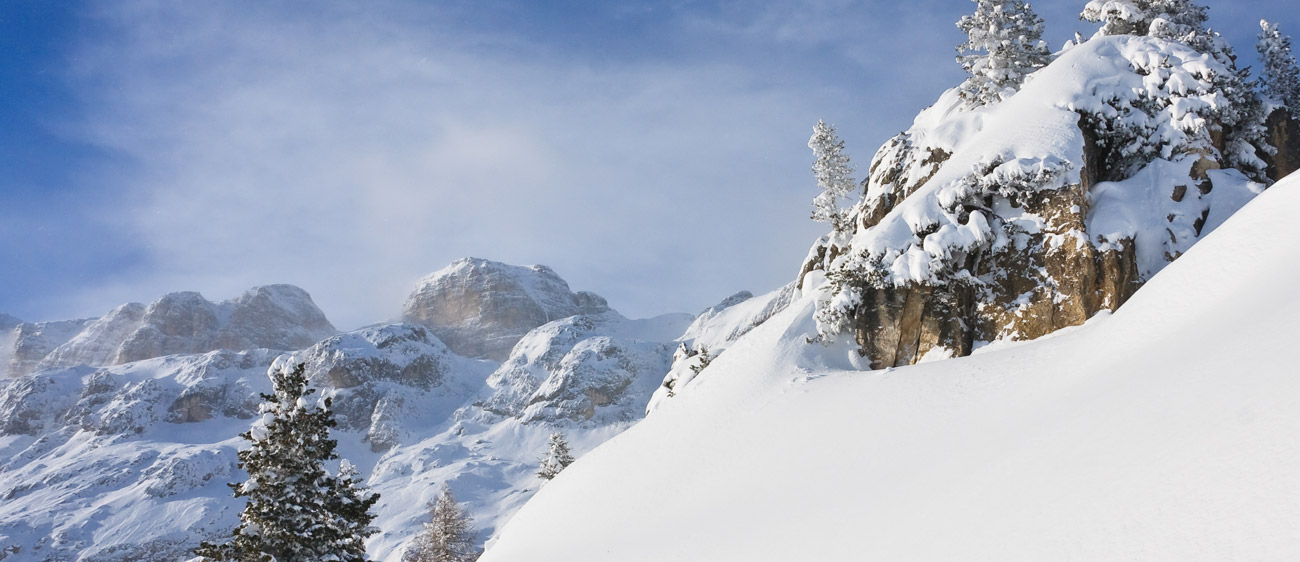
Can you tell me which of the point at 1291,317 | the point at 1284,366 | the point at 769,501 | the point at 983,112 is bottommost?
the point at 769,501

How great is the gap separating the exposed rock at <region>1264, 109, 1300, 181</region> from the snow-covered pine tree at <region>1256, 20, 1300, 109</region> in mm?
12588

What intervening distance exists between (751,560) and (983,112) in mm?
27187

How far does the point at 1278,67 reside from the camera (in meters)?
38.7

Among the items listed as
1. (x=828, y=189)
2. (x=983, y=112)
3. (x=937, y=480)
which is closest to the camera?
(x=937, y=480)

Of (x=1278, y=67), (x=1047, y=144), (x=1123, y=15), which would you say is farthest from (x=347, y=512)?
(x=1278, y=67)

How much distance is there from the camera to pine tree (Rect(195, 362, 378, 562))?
16406mm

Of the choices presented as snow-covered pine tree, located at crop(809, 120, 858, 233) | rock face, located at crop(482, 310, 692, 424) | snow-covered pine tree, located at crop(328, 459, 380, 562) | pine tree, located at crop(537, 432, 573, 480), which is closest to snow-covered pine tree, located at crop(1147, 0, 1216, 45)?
snow-covered pine tree, located at crop(809, 120, 858, 233)

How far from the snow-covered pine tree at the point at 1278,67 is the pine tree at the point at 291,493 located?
52.5 m

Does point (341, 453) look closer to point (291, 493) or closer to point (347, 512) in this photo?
point (347, 512)

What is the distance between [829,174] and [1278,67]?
88.7 ft

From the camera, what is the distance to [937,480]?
48.8 ft

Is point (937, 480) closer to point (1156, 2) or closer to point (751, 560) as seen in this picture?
point (751, 560)

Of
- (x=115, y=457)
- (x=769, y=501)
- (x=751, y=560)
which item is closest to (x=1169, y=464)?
(x=751, y=560)

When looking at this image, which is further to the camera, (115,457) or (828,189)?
(115,457)
